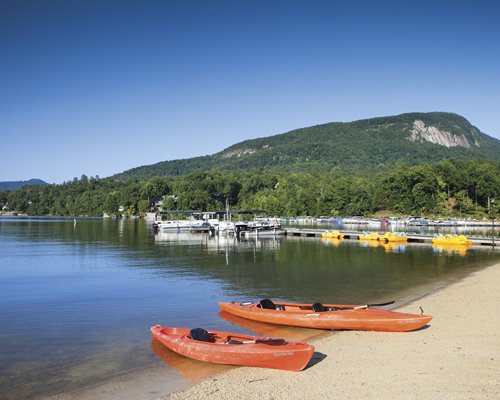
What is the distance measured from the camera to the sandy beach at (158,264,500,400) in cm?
1181

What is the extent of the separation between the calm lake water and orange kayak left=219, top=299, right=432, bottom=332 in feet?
1.69

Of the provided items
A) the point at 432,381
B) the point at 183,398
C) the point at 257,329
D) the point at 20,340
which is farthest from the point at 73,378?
the point at 432,381

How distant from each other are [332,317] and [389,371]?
18.4 feet

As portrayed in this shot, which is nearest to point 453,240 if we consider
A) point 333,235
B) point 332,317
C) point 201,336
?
point 333,235

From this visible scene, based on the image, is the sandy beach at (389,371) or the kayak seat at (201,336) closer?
the sandy beach at (389,371)

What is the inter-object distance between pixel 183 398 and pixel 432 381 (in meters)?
6.67

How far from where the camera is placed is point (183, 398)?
40.0ft

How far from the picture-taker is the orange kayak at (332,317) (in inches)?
700

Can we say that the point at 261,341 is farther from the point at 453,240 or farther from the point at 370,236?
the point at 370,236

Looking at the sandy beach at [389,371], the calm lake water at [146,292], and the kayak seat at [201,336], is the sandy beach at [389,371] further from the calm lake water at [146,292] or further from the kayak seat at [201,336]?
the calm lake water at [146,292]

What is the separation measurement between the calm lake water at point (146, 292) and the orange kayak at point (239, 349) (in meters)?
0.49

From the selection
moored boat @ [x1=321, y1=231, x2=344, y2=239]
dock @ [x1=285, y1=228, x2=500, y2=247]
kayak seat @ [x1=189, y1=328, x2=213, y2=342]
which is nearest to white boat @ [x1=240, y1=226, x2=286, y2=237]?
dock @ [x1=285, y1=228, x2=500, y2=247]

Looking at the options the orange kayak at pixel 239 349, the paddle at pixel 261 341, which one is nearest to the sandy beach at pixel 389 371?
the orange kayak at pixel 239 349

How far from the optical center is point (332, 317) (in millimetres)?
18844
